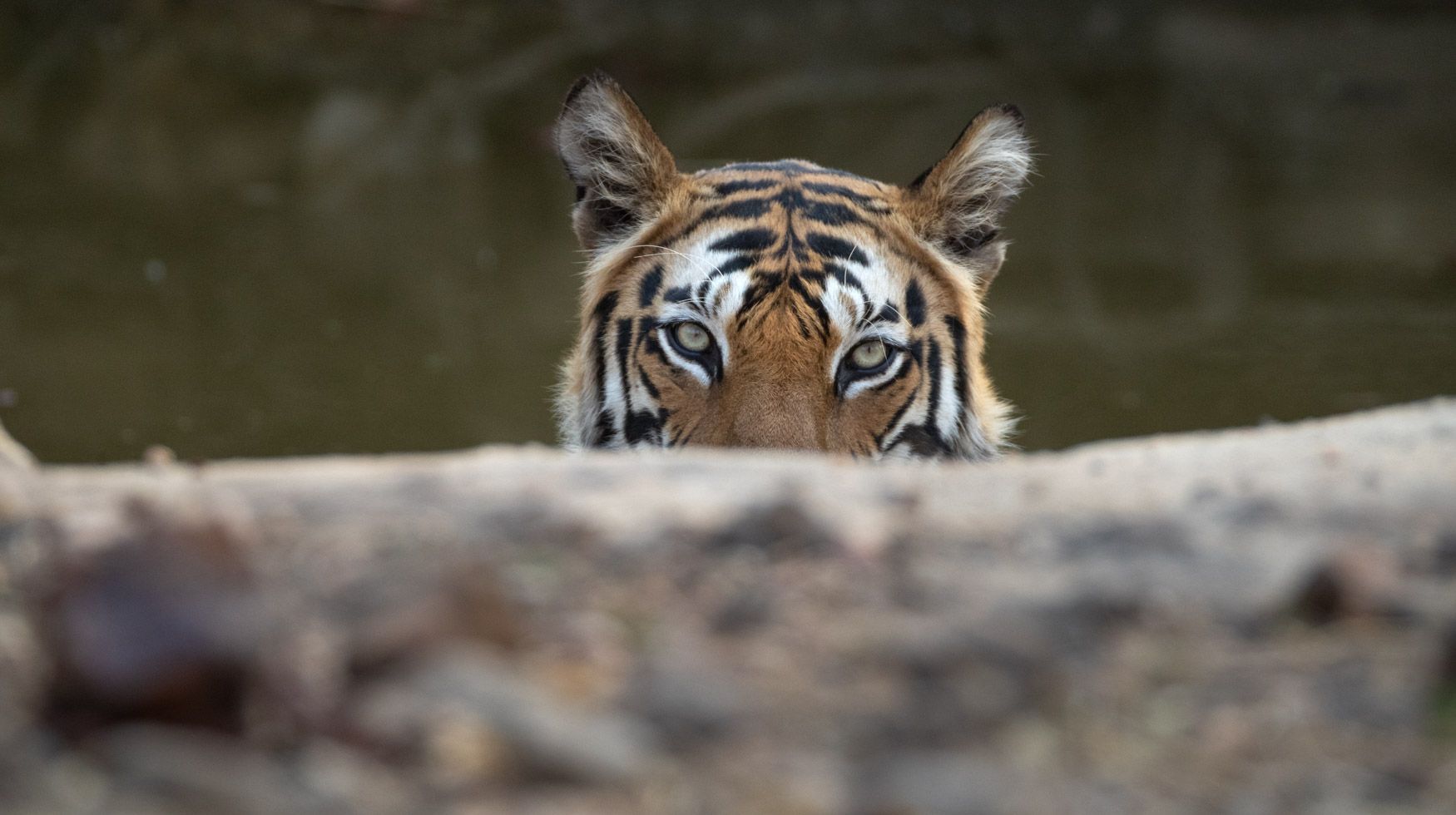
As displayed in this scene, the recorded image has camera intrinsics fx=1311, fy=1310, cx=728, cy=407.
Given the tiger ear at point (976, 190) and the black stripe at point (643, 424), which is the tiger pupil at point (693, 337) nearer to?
the black stripe at point (643, 424)

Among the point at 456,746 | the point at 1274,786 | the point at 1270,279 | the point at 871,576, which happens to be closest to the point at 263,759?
the point at 456,746

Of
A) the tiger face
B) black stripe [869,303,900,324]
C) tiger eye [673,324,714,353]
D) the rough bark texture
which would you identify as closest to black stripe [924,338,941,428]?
the tiger face

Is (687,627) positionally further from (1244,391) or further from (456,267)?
(456,267)

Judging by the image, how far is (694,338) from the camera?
8.70ft

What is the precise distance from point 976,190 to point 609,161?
2.69ft

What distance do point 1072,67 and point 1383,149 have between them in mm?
2624

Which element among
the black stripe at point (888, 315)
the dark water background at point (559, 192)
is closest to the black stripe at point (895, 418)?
the black stripe at point (888, 315)

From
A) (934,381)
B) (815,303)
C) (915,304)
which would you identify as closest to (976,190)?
(915,304)

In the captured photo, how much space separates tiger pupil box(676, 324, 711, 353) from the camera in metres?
2.64

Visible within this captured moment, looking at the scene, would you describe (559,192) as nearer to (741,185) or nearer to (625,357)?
(741,185)

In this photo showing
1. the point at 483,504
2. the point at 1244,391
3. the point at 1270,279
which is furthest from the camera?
the point at 1270,279

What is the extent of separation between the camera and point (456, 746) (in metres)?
0.92

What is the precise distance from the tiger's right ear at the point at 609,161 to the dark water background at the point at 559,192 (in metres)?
2.08

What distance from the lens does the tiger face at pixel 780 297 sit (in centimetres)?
255
